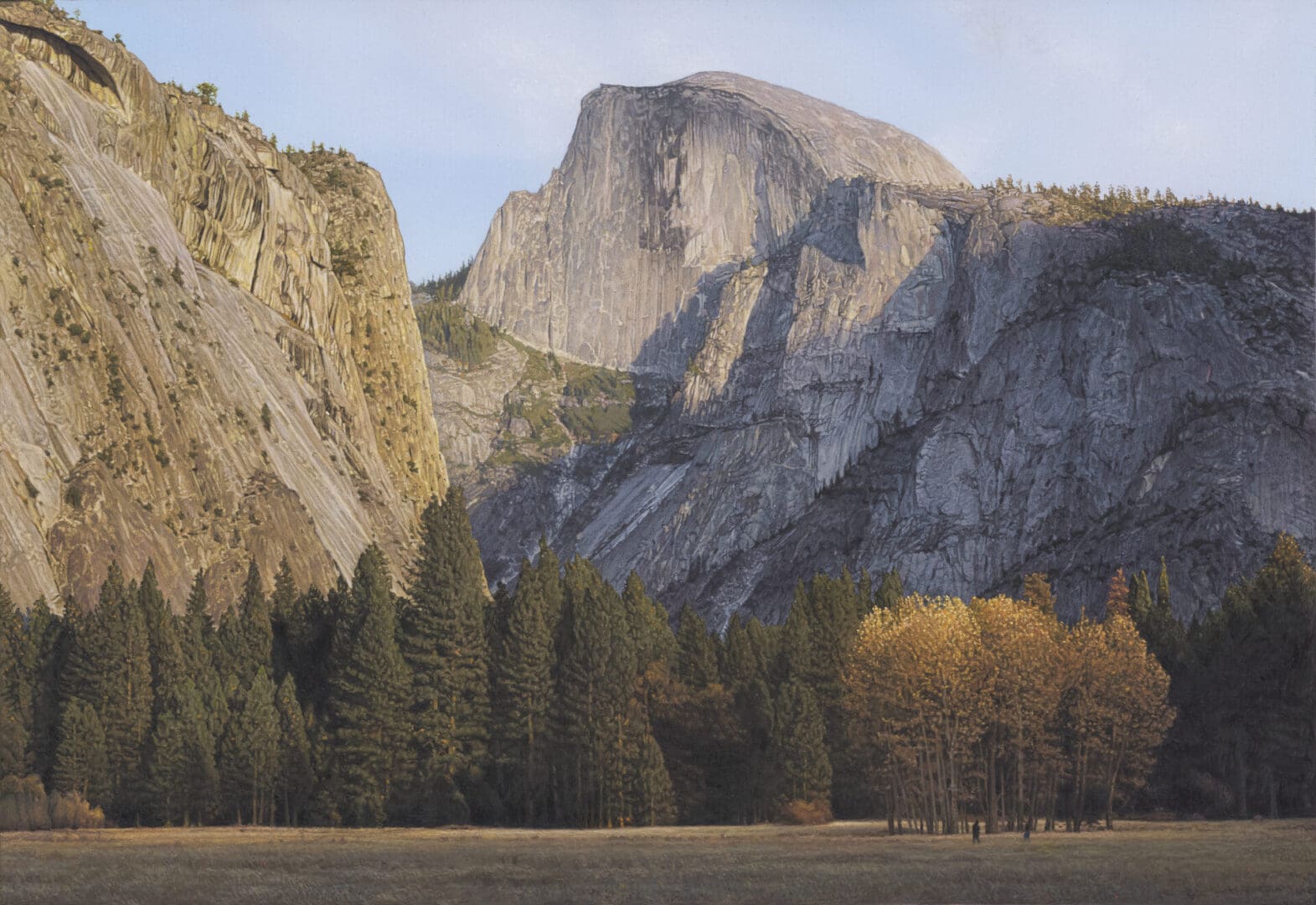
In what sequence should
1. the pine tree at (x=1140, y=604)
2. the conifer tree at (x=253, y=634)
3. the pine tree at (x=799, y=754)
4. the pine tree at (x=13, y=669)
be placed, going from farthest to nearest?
the pine tree at (x=1140, y=604) → the conifer tree at (x=253, y=634) → the pine tree at (x=13, y=669) → the pine tree at (x=799, y=754)

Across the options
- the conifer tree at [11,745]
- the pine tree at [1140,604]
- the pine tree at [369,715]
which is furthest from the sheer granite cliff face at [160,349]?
the pine tree at [1140,604]

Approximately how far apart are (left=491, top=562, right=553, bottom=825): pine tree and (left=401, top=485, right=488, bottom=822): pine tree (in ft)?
3.40

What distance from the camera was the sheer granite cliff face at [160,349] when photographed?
383ft

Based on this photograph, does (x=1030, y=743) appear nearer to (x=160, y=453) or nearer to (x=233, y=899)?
(x=233, y=899)

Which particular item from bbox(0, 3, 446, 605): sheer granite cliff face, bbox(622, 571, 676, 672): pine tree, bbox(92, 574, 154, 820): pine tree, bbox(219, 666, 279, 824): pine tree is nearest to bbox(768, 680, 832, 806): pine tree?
bbox(622, 571, 676, 672): pine tree

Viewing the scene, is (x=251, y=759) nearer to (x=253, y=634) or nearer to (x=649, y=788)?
(x=253, y=634)

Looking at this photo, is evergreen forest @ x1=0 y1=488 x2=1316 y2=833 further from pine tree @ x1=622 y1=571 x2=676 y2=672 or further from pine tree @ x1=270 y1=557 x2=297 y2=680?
pine tree @ x1=270 y1=557 x2=297 y2=680

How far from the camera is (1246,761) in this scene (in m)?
102

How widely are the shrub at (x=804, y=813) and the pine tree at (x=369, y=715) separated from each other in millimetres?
20373

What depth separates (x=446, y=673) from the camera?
99438 millimetres

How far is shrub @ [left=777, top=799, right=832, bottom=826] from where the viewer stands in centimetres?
9406

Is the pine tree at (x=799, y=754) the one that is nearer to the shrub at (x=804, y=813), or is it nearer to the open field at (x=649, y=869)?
the shrub at (x=804, y=813)

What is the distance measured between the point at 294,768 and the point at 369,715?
4.87 m

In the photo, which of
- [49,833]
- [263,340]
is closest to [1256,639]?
[49,833]
